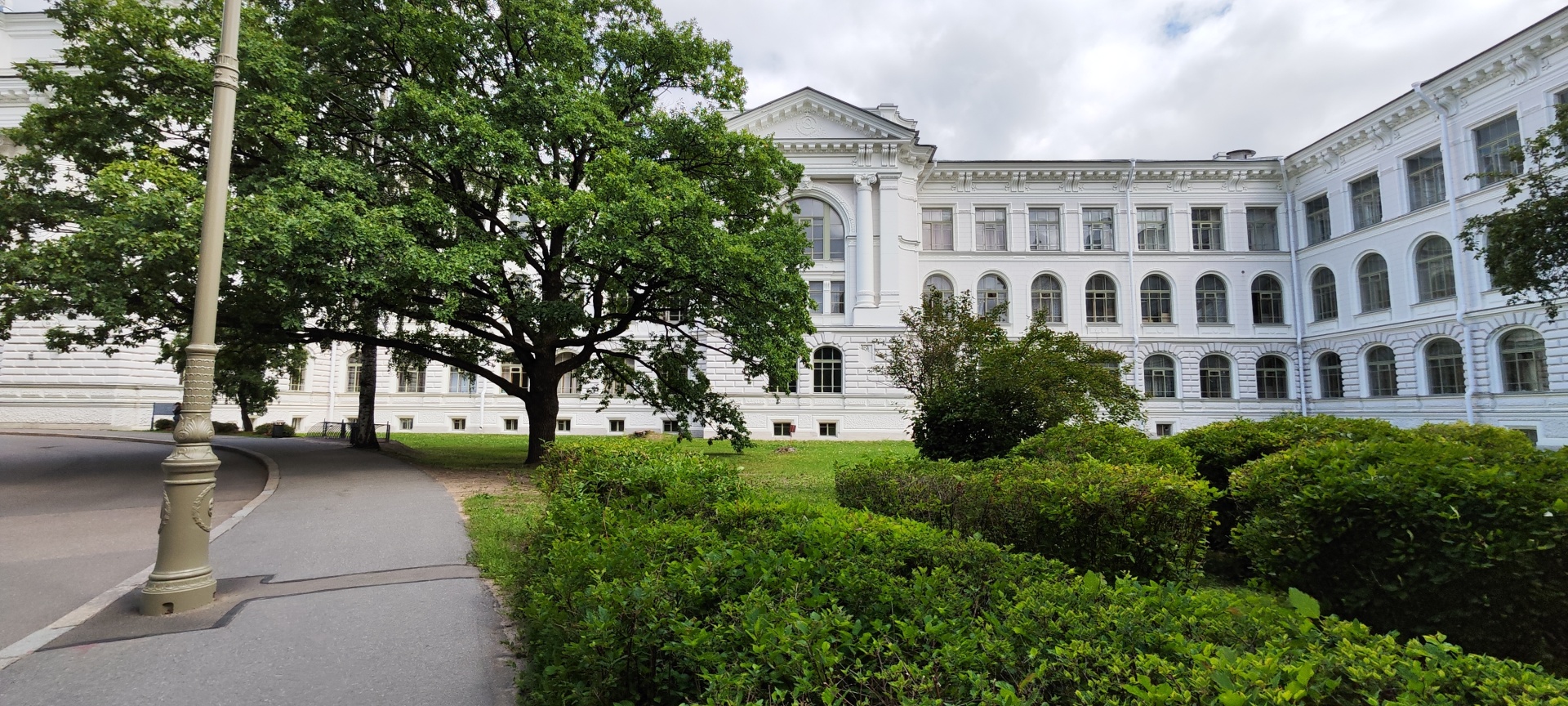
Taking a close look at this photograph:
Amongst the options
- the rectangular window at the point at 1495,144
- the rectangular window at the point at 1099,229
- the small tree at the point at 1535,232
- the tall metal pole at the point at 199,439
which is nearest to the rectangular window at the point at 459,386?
the tall metal pole at the point at 199,439

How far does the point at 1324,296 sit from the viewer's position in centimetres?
3706

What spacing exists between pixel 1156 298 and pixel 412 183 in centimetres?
3741

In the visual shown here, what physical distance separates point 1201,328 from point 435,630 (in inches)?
1656

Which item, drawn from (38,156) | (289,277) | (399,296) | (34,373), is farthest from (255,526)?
(34,373)

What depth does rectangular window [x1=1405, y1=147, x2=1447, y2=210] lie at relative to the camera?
30.5 m

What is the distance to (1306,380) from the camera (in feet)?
121

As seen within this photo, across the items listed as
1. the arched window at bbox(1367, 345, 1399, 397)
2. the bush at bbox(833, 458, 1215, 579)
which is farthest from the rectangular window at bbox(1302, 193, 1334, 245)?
the bush at bbox(833, 458, 1215, 579)

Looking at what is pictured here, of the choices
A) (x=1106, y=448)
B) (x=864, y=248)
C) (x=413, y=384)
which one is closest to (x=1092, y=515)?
(x=1106, y=448)

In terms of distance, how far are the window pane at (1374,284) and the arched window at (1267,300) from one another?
434 cm

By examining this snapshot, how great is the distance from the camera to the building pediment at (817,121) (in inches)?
1383

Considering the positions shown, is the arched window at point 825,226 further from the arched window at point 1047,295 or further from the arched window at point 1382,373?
the arched window at point 1382,373

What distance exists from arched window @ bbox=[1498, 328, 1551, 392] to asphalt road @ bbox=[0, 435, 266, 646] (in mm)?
40360

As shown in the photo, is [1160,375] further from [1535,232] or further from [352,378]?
[352,378]

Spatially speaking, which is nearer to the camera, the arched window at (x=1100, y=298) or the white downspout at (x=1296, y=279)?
the white downspout at (x=1296, y=279)
